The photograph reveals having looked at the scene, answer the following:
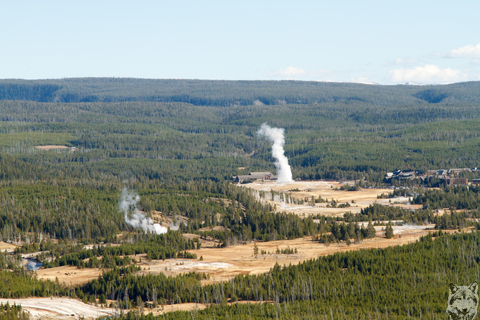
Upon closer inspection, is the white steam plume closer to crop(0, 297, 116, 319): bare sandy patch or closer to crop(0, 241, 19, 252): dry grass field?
crop(0, 241, 19, 252): dry grass field

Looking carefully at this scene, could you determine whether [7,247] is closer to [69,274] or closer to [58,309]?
[69,274]

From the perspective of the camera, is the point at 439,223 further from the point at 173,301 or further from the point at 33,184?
the point at 33,184

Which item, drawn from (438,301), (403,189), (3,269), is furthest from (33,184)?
(438,301)

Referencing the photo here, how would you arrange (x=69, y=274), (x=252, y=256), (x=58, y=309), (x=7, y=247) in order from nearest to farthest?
(x=58, y=309) → (x=69, y=274) → (x=252, y=256) → (x=7, y=247)

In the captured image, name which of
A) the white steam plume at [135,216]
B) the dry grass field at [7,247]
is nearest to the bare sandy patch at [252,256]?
the white steam plume at [135,216]

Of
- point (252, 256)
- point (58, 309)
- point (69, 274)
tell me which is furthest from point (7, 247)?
point (58, 309)

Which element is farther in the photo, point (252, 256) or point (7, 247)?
point (7, 247)

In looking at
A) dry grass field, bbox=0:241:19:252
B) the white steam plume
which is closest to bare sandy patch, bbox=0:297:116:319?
dry grass field, bbox=0:241:19:252

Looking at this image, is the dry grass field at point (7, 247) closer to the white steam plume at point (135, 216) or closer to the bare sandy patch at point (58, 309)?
the white steam plume at point (135, 216)
